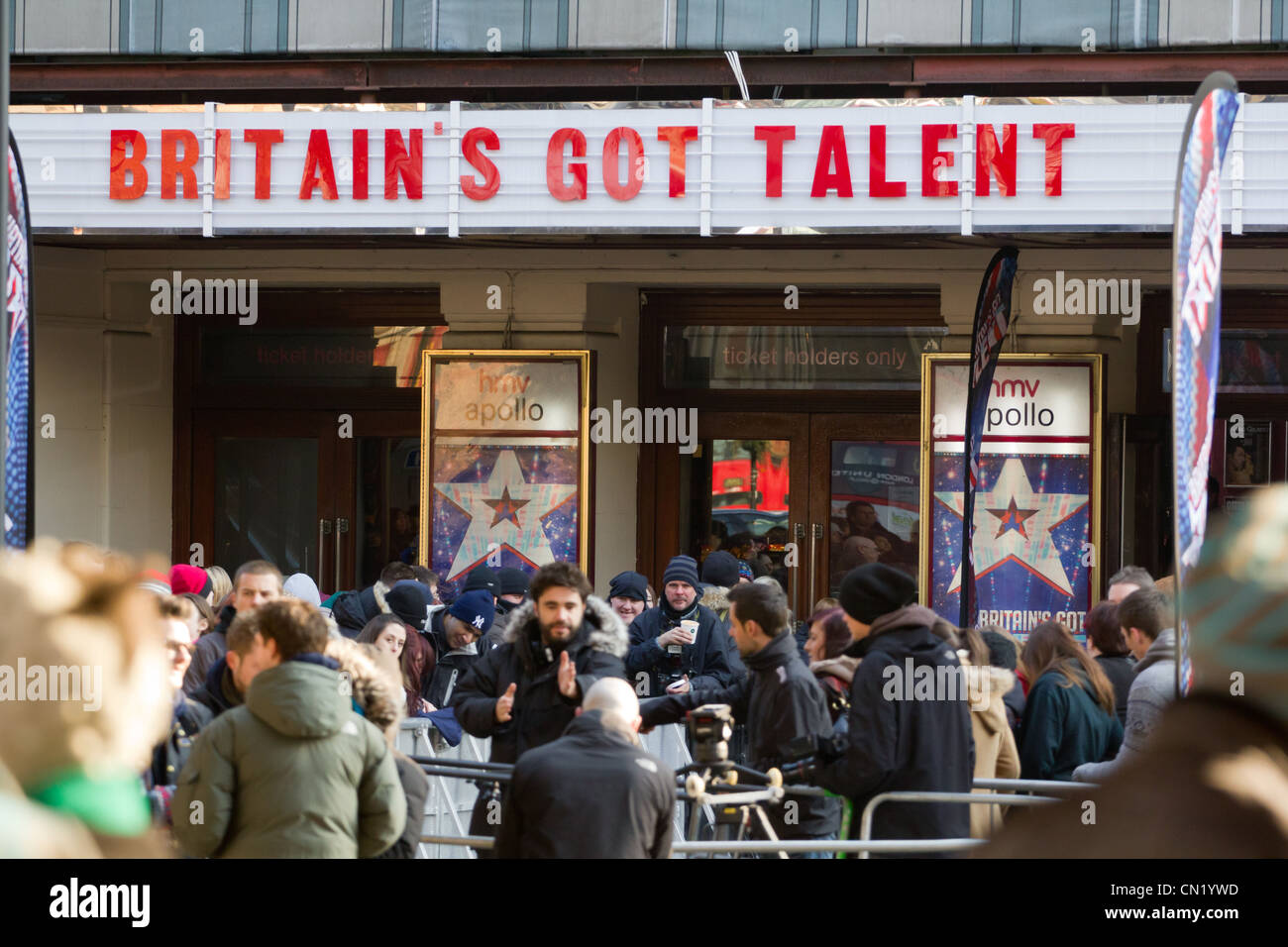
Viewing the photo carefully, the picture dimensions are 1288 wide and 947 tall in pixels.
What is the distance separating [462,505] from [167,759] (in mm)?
9392

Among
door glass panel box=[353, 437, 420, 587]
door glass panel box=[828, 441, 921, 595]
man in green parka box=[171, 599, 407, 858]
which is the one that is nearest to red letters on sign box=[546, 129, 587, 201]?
door glass panel box=[828, 441, 921, 595]

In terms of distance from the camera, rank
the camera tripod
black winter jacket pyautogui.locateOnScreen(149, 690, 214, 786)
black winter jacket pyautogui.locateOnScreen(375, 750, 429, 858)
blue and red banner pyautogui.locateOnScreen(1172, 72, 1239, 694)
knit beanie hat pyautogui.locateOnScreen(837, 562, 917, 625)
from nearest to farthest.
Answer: blue and red banner pyautogui.locateOnScreen(1172, 72, 1239, 694) < black winter jacket pyautogui.locateOnScreen(375, 750, 429, 858) < black winter jacket pyautogui.locateOnScreen(149, 690, 214, 786) < the camera tripod < knit beanie hat pyautogui.locateOnScreen(837, 562, 917, 625)

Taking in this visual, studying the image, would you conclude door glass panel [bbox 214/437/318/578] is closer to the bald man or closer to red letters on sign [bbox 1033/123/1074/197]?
red letters on sign [bbox 1033/123/1074/197]

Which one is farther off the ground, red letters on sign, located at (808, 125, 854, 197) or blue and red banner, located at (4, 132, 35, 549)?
red letters on sign, located at (808, 125, 854, 197)

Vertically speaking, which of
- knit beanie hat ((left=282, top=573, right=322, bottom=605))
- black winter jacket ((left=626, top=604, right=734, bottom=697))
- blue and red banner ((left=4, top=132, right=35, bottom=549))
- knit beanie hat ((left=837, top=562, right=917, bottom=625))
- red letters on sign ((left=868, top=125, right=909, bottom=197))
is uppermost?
red letters on sign ((left=868, top=125, right=909, bottom=197))

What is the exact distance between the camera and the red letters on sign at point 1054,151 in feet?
41.3

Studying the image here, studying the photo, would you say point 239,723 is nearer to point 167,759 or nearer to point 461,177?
point 167,759

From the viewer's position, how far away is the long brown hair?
23.5ft

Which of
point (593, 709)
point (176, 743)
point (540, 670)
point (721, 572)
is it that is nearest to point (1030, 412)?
point (721, 572)

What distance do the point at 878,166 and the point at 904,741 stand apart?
294 inches

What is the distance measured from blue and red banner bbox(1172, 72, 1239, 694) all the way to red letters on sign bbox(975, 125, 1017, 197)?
818 cm
